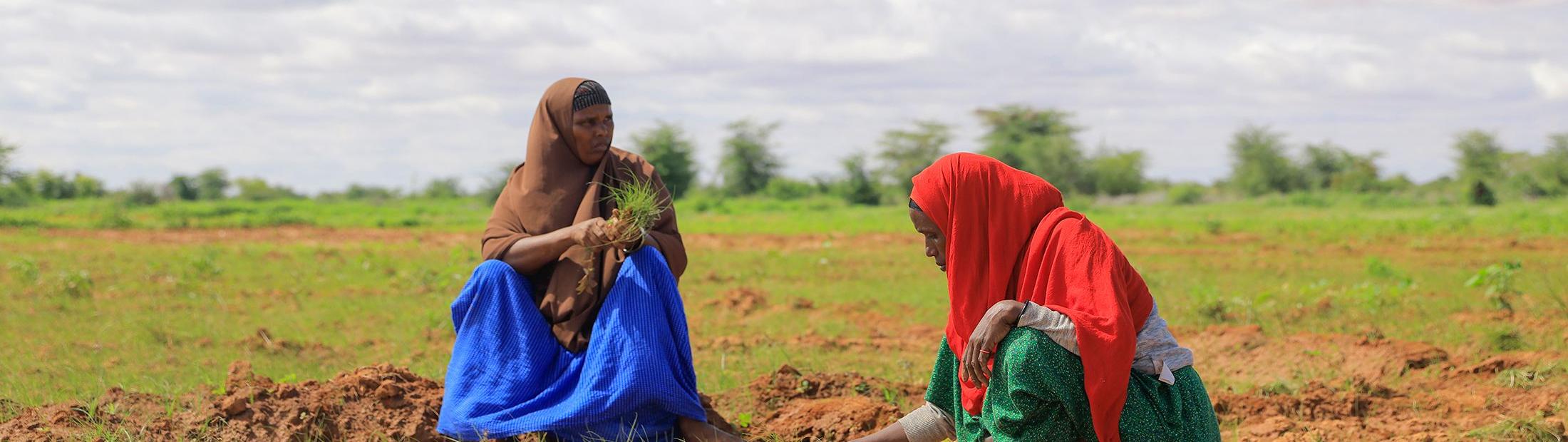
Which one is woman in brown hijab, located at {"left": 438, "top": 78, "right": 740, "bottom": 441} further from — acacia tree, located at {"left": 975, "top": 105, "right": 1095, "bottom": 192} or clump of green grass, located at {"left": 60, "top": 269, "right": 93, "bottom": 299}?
acacia tree, located at {"left": 975, "top": 105, "right": 1095, "bottom": 192}

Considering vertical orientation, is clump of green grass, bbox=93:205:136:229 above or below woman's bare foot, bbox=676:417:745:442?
below

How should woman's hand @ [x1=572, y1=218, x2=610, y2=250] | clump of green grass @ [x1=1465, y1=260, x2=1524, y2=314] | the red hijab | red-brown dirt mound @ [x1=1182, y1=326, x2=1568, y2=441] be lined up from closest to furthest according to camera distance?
the red hijab
woman's hand @ [x1=572, y1=218, x2=610, y2=250]
red-brown dirt mound @ [x1=1182, y1=326, x2=1568, y2=441]
clump of green grass @ [x1=1465, y1=260, x2=1524, y2=314]

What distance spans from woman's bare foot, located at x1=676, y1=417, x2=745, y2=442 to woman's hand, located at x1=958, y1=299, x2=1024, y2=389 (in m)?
1.45

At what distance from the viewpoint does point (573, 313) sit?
183 inches

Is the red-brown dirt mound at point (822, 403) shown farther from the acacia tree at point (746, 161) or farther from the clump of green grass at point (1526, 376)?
the acacia tree at point (746, 161)

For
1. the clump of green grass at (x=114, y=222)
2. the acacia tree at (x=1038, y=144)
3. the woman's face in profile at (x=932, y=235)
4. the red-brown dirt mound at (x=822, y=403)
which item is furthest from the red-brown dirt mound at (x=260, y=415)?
the acacia tree at (x=1038, y=144)

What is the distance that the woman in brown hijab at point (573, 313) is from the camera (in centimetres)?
446

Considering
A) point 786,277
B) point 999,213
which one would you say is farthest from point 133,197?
point 999,213

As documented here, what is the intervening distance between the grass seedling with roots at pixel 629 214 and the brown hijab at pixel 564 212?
4 centimetres

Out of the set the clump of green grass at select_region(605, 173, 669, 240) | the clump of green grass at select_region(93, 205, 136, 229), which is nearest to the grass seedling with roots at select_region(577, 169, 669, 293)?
the clump of green grass at select_region(605, 173, 669, 240)

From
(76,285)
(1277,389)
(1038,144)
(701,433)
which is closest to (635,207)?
(701,433)

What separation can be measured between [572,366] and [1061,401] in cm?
209

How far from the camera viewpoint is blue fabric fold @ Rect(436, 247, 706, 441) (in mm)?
4441

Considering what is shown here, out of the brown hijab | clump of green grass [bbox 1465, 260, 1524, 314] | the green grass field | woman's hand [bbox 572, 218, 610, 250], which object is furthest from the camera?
clump of green grass [bbox 1465, 260, 1524, 314]
